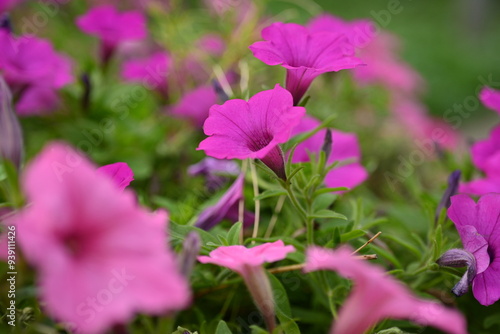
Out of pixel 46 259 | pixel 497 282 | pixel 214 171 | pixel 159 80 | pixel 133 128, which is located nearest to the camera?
pixel 46 259

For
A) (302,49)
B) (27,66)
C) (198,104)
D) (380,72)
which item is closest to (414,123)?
(380,72)

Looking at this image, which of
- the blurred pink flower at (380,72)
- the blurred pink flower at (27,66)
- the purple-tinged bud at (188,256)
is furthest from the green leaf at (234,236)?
the blurred pink flower at (380,72)

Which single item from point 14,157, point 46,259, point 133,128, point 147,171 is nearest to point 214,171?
point 147,171

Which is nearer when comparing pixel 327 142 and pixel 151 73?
pixel 327 142

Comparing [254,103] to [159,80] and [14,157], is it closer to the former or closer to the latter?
[14,157]

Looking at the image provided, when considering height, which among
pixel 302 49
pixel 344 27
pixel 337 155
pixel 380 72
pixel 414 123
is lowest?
pixel 414 123

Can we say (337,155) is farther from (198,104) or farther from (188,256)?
(188,256)

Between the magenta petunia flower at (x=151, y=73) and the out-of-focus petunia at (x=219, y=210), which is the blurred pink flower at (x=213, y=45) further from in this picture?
the out-of-focus petunia at (x=219, y=210)

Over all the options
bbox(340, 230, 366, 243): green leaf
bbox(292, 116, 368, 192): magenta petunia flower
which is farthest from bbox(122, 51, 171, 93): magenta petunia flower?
bbox(340, 230, 366, 243): green leaf
